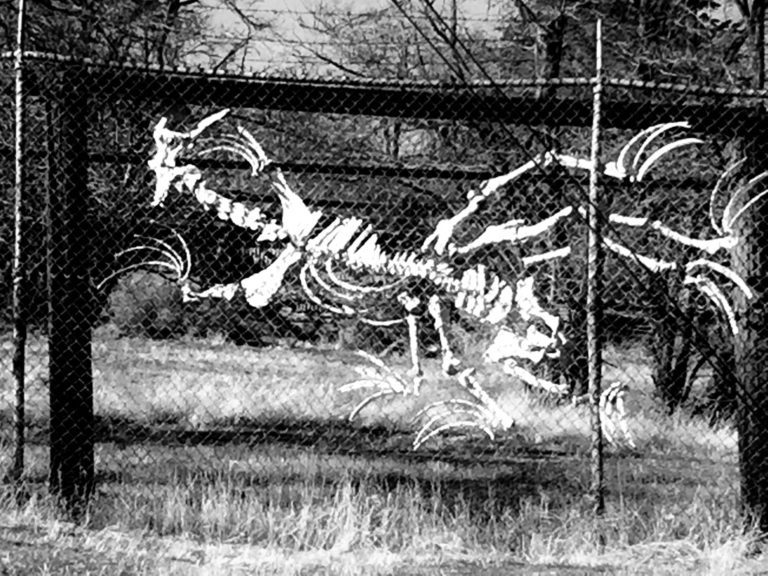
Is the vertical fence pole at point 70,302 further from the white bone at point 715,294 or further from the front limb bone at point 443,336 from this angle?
the white bone at point 715,294

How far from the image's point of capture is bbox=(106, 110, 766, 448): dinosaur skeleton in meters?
6.12

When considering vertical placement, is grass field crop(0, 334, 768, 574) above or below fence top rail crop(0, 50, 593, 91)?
below

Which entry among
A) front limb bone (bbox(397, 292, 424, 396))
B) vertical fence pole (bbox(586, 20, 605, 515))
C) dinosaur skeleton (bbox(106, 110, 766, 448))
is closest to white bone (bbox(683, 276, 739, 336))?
dinosaur skeleton (bbox(106, 110, 766, 448))

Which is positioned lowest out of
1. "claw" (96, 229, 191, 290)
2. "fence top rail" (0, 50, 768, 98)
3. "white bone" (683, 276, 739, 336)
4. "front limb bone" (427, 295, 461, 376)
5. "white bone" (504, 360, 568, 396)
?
"white bone" (504, 360, 568, 396)

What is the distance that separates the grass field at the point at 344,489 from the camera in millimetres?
5316

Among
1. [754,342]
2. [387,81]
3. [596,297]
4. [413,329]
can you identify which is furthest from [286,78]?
[754,342]

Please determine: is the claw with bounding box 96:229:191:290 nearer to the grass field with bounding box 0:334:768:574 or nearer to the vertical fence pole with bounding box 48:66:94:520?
the vertical fence pole with bounding box 48:66:94:520

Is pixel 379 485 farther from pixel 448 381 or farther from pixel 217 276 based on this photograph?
pixel 217 276

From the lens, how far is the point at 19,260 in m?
5.69

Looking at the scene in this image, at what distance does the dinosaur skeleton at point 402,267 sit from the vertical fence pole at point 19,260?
0.70 meters

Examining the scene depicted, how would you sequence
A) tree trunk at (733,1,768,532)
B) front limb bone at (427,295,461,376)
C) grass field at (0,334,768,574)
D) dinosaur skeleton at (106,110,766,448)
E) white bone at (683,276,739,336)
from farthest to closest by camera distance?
front limb bone at (427,295,461,376), dinosaur skeleton at (106,110,766,448), white bone at (683,276,739,336), tree trunk at (733,1,768,532), grass field at (0,334,768,574)

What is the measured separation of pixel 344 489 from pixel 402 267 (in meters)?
1.22

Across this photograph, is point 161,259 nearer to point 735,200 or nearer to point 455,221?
point 455,221

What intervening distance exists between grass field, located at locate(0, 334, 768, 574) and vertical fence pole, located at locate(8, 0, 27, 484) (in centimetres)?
31
